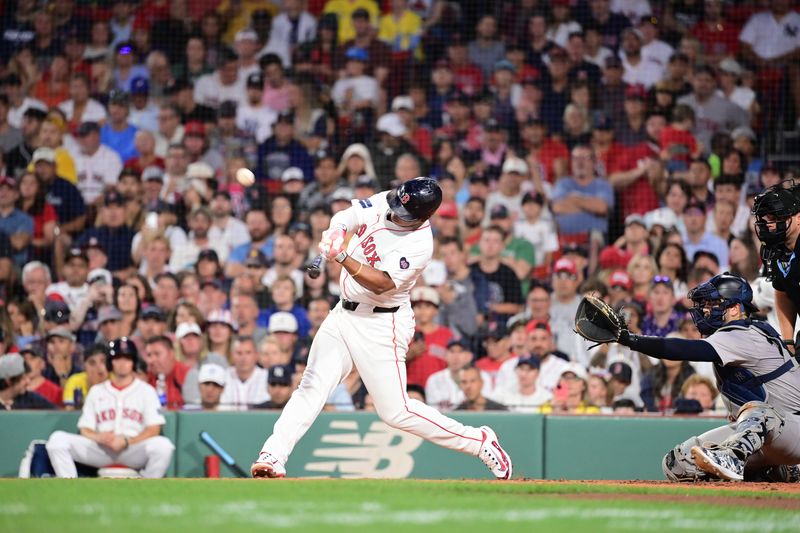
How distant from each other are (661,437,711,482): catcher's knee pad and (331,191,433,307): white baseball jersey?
1693 mm

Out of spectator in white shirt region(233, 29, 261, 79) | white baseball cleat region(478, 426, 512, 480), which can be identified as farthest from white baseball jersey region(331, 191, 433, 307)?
spectator in white shirt region(233, 29, 261, 79)

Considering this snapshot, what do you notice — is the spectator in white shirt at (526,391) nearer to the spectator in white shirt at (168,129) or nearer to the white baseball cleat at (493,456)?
the white baseball cleat at (493,456)

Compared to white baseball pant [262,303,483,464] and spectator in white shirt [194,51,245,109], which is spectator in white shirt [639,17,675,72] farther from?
white baseball pant [262,303,483,464]

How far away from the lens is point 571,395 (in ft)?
28.6

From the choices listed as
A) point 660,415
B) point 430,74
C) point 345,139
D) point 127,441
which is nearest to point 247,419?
point 127,441

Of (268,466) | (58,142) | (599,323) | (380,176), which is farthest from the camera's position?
(58,142)

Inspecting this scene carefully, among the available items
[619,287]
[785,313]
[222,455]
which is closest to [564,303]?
[619,287]

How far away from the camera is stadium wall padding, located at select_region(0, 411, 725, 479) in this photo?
8305 mm

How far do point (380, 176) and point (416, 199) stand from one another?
15.7ft

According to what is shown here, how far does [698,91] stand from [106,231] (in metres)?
5.67

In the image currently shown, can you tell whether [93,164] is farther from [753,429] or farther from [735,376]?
[753,429]

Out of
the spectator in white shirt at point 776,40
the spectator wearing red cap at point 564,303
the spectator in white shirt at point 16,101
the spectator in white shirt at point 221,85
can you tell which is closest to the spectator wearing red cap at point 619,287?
the spectator wearing red cap at point 564,303

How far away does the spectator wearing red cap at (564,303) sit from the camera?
9359 mm

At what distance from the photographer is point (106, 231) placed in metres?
10.7
